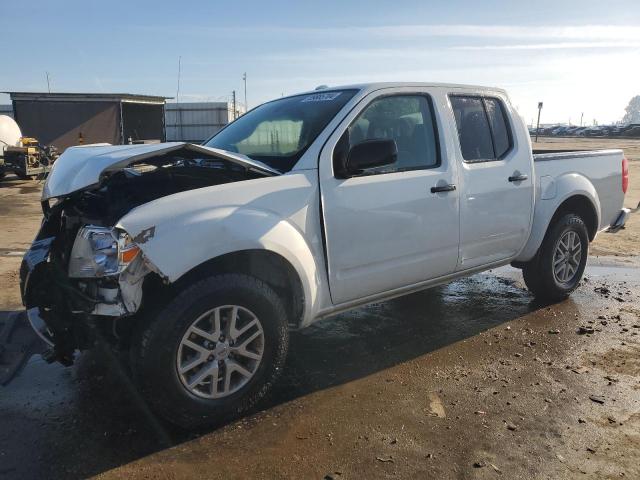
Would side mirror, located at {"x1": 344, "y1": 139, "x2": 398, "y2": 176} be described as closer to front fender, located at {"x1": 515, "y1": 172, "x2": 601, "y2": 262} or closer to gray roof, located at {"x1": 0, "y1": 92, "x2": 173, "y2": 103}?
front fender, located at {"x1": 515, "y1": 172, "x2": 601, "y2": 262}

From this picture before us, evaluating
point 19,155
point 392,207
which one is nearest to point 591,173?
point 392,207

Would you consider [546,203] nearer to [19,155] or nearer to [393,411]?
[393,411]

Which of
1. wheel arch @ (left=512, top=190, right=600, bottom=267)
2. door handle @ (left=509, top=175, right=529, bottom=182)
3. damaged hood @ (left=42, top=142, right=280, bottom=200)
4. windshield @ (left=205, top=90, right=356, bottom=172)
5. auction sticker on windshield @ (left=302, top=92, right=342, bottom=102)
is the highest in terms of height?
auction sticker on windshield @ (left=302, top=92, right=342, bottom=102)

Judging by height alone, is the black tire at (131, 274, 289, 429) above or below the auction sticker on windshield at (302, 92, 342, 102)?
below

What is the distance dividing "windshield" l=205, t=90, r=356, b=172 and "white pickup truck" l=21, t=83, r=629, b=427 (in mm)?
19

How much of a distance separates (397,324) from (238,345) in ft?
6.64

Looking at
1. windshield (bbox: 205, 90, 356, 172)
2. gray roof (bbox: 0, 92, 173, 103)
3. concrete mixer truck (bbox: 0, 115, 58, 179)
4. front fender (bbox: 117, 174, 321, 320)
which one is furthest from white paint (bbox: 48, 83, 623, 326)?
gray roof (bbox: 0, 92, 173, 103)

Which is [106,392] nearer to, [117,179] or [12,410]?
[12,410]

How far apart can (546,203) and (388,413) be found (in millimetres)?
2689

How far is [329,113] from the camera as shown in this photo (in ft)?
12.3

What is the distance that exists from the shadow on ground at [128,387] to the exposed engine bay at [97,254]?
42 centimetres

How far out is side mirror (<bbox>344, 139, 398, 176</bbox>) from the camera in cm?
339

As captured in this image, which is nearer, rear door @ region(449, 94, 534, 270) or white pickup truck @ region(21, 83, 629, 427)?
white pickup truck @ region(21, 83, 629, 427)

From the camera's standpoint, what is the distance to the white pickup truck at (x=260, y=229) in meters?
2.88
